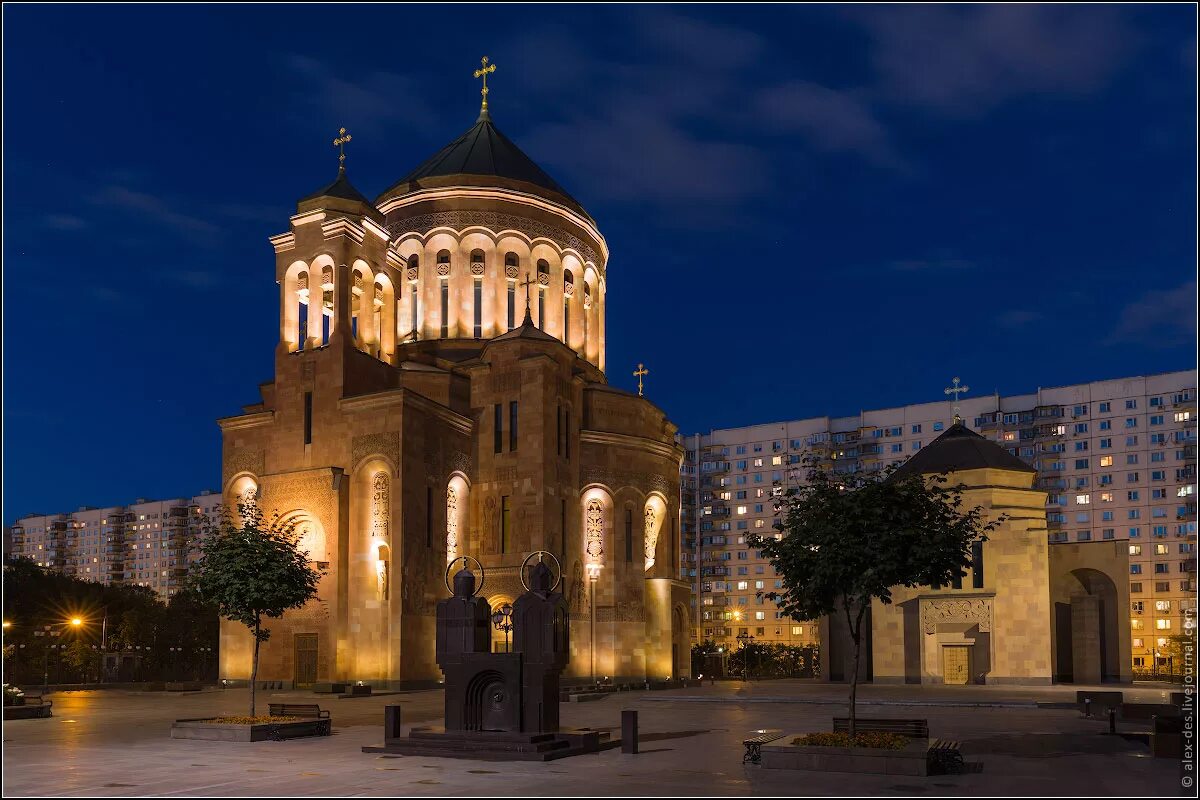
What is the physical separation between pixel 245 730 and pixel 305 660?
2407 centimetres

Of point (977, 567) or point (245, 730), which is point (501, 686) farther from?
point (977, 567)

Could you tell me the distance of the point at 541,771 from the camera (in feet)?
58.6

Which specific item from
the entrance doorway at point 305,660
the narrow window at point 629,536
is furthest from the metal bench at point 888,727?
the narrow window at point 629,536

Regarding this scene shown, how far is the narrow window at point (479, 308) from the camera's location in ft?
192

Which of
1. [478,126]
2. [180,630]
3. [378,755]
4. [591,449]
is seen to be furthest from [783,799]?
[180,630]

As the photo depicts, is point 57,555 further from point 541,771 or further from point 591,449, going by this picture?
point 541,771

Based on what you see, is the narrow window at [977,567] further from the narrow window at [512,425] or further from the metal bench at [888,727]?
the metal bench at [888,727]

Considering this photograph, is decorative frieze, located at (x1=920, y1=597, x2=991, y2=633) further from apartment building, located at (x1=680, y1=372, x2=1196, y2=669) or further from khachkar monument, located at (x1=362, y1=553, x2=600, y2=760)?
apartment building, located at (x1=680, y1=372, x2=1196, y2=669)

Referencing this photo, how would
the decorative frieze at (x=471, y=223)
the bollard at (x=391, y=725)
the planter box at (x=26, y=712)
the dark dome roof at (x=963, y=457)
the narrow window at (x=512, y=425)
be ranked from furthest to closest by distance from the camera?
the decorative frieze at (x=471, y=223) → the narrow window at (x=512, y=425) → the dark dome roof at (x=963, y=457) → the planter box at (x=26, y=712) → the bollard at (x=391, y=725)

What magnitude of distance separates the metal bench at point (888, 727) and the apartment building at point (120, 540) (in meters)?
136

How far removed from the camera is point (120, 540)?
160 m

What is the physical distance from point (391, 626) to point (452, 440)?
8936 millimetres

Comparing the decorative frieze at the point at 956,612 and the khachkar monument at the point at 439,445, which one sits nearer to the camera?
the khachkar monument at the point at 439,445

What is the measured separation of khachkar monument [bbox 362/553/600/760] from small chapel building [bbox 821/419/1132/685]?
2553 centimetres
